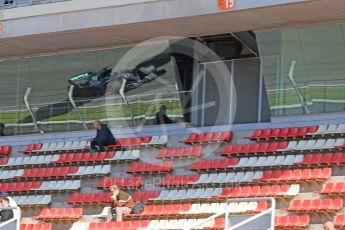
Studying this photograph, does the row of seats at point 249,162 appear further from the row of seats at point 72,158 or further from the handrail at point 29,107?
the handrail at point 29,107

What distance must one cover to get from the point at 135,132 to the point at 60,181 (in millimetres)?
2146

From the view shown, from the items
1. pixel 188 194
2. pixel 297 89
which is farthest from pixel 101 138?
pixel 297 89

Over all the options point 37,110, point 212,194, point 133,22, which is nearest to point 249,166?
point 212,194

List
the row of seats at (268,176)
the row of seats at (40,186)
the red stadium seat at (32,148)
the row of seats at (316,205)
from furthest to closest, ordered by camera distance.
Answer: the red stadium seat at (32,148)
the row of seats at (40,186)
the row of seats at (268,176)
the row of seats at (316,205)

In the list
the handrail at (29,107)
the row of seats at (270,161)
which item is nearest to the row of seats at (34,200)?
the handrail at (29,107)

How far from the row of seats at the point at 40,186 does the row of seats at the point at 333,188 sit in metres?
5.89

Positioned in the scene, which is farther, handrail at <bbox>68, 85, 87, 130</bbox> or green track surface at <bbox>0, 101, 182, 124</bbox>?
handrail at <bbox>68, 85, 87, 130</bbox>

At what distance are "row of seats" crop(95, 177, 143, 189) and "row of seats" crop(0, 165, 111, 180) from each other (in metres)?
0.31

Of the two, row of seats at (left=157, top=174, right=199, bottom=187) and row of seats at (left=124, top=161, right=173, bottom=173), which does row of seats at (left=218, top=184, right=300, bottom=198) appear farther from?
row of seats at (left=124, top=161, right=173, bottom=173)

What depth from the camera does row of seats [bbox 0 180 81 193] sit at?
800 inches

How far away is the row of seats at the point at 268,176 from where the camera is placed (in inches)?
658

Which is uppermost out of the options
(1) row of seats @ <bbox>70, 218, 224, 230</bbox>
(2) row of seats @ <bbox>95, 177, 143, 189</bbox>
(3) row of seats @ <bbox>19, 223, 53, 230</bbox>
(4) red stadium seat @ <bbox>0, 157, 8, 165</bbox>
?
(4) red stadium seat @ <bbox>0, 157, 8, 165</bbox>

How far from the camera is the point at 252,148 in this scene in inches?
741

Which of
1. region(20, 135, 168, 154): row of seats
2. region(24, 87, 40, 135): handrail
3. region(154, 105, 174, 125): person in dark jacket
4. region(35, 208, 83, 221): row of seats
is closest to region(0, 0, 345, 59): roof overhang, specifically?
region(154, 105, 174, 125): person in dark jacket
